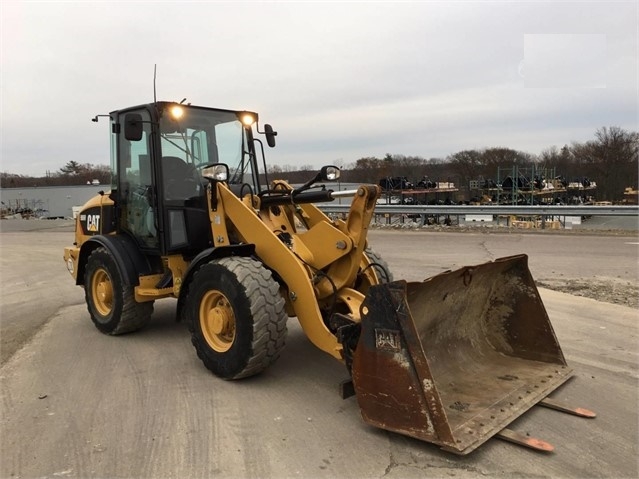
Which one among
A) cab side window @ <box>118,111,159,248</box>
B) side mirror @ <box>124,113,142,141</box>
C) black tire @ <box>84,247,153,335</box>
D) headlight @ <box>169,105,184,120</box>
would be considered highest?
headlight @ <box>169,105,184,120</box>

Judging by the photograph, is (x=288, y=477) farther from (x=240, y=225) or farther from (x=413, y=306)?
(x=240, y=225)

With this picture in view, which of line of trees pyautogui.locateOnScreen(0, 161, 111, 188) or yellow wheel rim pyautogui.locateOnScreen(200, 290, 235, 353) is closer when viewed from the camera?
yellow wheel rim pyautogui.locateOnScreen(200, 290, 235, 353)

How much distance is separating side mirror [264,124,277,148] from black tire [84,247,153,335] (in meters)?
2.31

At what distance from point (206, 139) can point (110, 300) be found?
2261 mm

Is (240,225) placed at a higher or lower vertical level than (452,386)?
higher

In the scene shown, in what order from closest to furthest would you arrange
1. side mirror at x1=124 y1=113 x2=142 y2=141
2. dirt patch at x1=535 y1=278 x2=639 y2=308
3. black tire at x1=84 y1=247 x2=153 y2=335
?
side mirror at x1=124 y1=113 x2=142 y2=141, black tire at x1=84 y1=247 x2=153 y2=335, dirt patch at x1=535 y1=278 x2=639 y2=308

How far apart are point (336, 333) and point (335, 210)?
15.7 metres

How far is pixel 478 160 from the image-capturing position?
47031 mm

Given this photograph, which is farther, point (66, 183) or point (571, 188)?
point (66, 183)

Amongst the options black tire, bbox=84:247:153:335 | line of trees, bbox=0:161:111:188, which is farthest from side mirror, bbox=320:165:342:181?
line of trees, bbox=0:161:111:188

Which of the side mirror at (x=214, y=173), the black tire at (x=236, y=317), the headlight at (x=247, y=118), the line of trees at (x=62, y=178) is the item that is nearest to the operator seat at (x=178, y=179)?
the side mirror at (x=214, y=173)

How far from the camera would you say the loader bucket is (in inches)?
127

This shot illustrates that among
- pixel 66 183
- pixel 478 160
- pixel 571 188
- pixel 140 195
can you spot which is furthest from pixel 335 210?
pixel 66 183

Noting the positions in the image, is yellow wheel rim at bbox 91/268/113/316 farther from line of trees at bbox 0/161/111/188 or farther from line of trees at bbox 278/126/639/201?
line of trees at bbox 0/161/111/188
